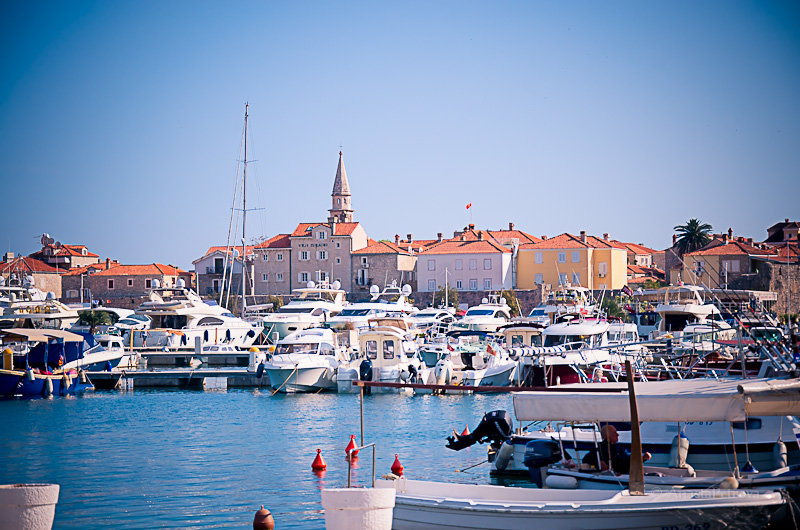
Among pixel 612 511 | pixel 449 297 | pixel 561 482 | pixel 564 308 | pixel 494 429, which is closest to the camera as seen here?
pixel 612 511

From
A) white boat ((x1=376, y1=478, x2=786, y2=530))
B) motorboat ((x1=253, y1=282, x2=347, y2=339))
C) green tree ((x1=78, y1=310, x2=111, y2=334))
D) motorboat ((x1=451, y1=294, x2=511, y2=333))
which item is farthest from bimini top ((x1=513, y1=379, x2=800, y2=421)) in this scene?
green tree ((x1=78, y1=310, x2=111, y2=334))

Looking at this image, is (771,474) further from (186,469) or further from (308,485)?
(186,469)

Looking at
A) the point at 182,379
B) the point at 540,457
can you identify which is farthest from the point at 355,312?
the point at 540,457

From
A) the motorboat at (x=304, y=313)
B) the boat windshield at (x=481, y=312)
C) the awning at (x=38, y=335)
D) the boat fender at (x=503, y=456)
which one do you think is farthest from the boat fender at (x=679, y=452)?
the boat windshield at (x=481, y=312)

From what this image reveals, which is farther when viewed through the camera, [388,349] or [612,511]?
[388,349]

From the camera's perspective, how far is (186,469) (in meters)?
21.7

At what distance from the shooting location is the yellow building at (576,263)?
80562 mm

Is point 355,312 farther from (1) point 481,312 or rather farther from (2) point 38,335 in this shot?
(2) point 38,335

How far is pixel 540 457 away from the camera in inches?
642

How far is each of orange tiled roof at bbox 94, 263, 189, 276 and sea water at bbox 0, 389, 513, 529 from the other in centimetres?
5265

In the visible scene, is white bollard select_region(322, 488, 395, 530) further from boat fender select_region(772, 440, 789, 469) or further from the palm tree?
the palm tree

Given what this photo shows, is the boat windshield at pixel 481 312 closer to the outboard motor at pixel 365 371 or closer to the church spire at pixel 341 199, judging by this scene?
the outboard motor at pixel 365 371

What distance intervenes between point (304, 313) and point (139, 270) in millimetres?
38189

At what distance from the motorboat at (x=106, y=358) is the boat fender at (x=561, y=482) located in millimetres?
28500
